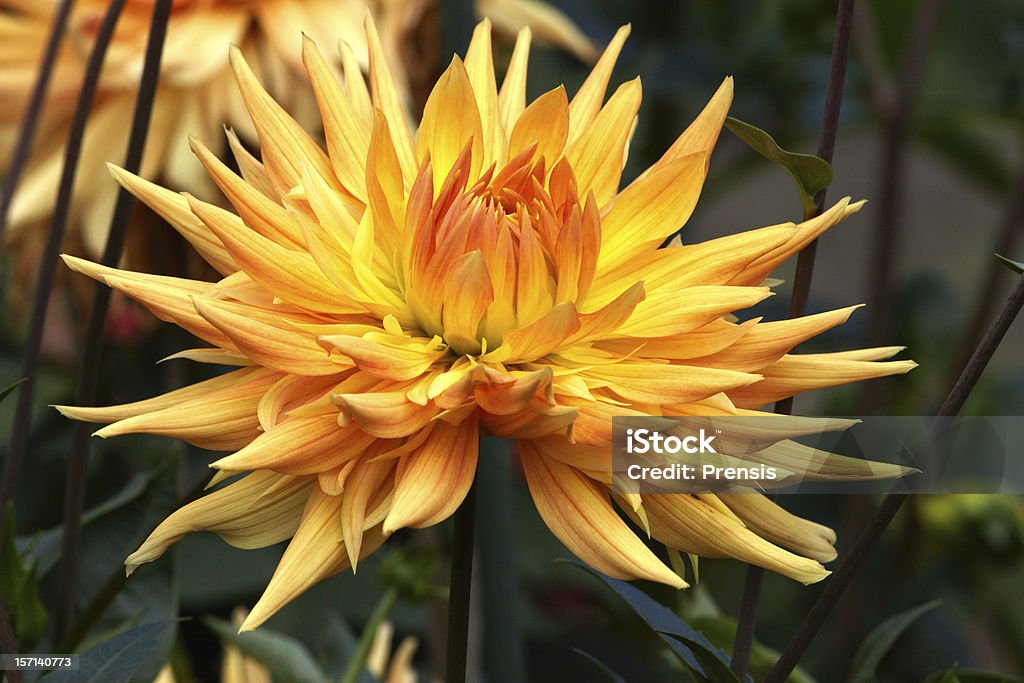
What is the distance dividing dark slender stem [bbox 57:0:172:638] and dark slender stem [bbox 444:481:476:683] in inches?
5.4

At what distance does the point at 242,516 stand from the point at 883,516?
146mm

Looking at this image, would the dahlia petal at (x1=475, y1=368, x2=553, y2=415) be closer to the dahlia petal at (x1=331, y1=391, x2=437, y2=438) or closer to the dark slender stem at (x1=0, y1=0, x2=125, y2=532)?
the dahlia petal at (x1=331, y1=391, x2=437, y2=438)

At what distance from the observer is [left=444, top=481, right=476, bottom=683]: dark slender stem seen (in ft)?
0.84

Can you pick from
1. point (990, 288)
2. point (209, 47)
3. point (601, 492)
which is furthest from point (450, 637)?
point (990, 288)

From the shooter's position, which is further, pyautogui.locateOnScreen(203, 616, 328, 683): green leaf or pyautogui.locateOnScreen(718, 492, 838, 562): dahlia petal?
pyautogui.locateOnScreen(203, 616, 328, 683): green leaf

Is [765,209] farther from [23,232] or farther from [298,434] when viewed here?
[298,434]

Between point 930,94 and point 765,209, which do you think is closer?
point 930,94

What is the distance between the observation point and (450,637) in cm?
27

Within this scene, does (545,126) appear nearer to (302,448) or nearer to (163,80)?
(302,448)

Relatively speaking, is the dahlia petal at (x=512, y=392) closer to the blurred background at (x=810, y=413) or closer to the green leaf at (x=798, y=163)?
the green leaf at (x=798, y=163)

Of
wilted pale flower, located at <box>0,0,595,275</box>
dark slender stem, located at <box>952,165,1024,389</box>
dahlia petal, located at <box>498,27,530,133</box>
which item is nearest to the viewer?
dahlia petal, located at <box>498,27,530,133</box>

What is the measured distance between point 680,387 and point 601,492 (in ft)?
0.11

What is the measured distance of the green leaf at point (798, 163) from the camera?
265mm

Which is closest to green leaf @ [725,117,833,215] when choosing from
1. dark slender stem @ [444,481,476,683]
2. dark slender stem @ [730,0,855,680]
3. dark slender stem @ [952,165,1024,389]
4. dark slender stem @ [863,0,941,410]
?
dark slender stem @ [730,0,855,680]
